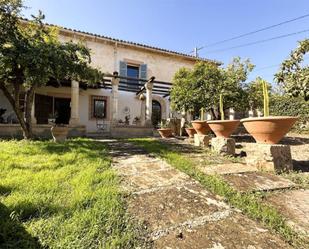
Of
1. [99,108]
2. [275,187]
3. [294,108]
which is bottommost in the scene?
[275,187]

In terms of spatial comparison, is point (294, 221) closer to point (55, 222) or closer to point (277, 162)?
point (277, 162)

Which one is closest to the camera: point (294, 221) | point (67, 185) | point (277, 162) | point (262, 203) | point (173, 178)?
point (294, 221)

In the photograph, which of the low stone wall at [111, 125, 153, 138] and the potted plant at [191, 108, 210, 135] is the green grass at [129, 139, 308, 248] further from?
the low stone wall at [111, 125, 153, 138]

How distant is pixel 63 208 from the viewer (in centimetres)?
238

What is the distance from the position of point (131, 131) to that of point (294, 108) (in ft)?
34.6

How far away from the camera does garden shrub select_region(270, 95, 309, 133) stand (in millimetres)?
14047

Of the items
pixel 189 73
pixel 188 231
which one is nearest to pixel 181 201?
pixel 188 231

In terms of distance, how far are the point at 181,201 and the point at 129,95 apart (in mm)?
12899

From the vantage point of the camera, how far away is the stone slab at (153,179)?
314cm

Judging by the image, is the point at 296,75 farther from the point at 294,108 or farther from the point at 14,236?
the point at 294,108

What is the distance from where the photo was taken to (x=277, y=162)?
3.96m

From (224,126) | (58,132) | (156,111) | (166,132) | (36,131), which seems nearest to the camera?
(224,126)

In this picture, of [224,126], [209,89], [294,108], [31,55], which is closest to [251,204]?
[224,126]

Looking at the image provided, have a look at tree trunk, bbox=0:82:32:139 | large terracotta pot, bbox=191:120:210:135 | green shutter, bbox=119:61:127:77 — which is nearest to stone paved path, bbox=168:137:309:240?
large terracotta pot, bbox=191:120:210:135
